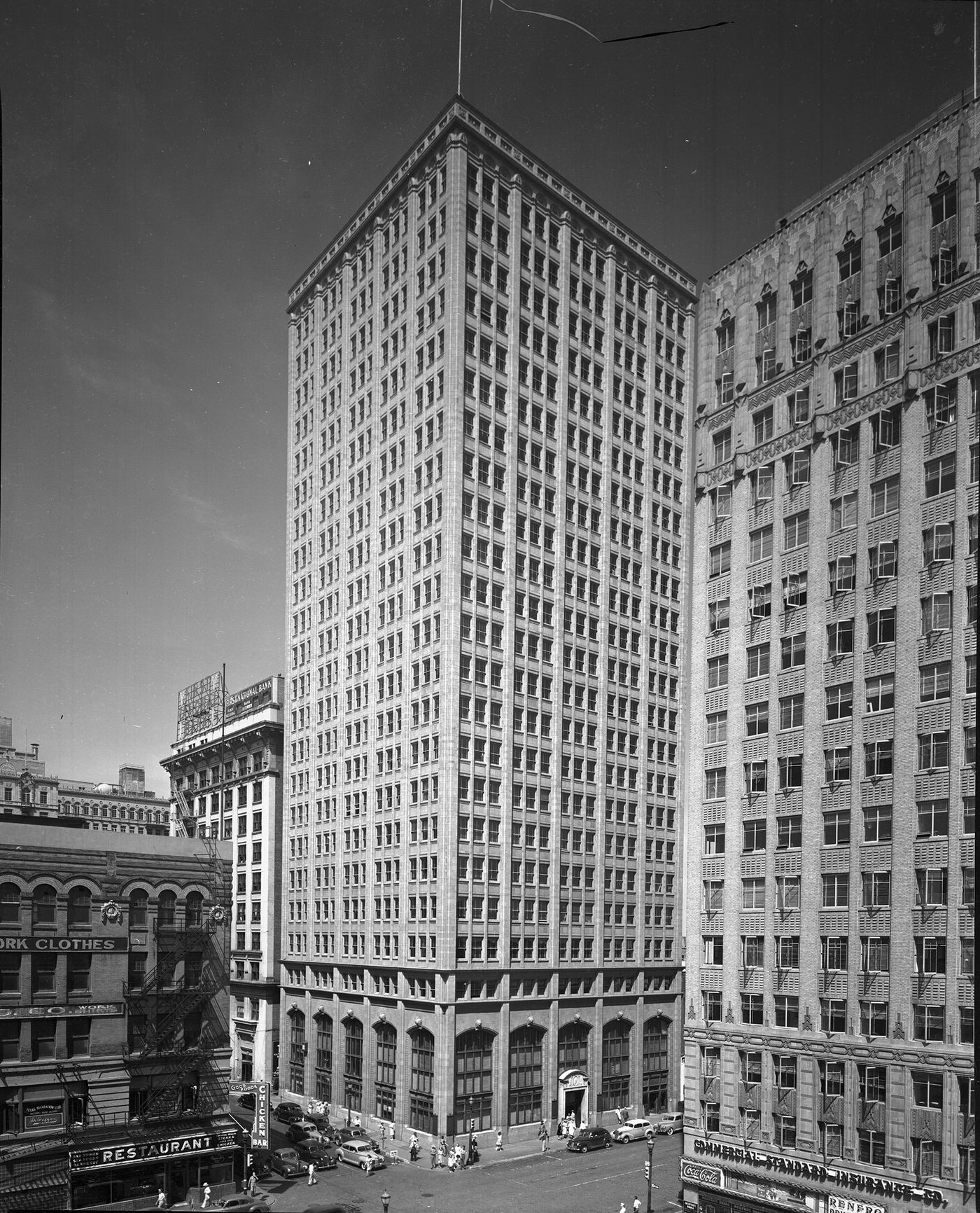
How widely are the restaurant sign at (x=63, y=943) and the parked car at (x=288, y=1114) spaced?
2609 cm

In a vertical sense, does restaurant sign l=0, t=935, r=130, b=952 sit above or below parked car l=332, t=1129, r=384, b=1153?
above

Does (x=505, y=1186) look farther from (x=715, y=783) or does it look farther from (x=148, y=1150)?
(x=715, y=783)

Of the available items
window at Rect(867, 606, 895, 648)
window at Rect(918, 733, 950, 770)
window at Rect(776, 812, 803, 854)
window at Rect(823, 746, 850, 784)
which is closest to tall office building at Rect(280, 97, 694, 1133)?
window at Rect(776, 812, 803, 854)

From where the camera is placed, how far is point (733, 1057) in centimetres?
4081

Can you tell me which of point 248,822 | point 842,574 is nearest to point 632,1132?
point 842,574

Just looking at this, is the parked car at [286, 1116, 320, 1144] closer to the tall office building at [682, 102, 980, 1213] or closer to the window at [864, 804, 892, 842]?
the tall office building at [682, 102, 980, 1213]

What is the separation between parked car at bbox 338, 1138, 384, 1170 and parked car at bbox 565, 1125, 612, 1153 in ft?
34.9

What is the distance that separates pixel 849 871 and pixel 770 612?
9.97 metres

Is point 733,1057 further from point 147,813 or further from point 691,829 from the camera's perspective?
point 147,813

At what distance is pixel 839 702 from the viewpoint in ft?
126

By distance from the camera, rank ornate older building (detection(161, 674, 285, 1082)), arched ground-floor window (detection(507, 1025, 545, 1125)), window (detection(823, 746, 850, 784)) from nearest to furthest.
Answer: window (detection(823, 746, 850, 784)) < arched ground-floor window (detection(507, 1025, 545, 1125)) < ornate older building (detection(161, 674, 285, 1082))

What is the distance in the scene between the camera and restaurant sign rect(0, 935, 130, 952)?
42.8 meters

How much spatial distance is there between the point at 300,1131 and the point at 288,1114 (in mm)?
8657

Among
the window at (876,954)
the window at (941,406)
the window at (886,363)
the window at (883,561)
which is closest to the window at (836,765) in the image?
the window at (876,954)
